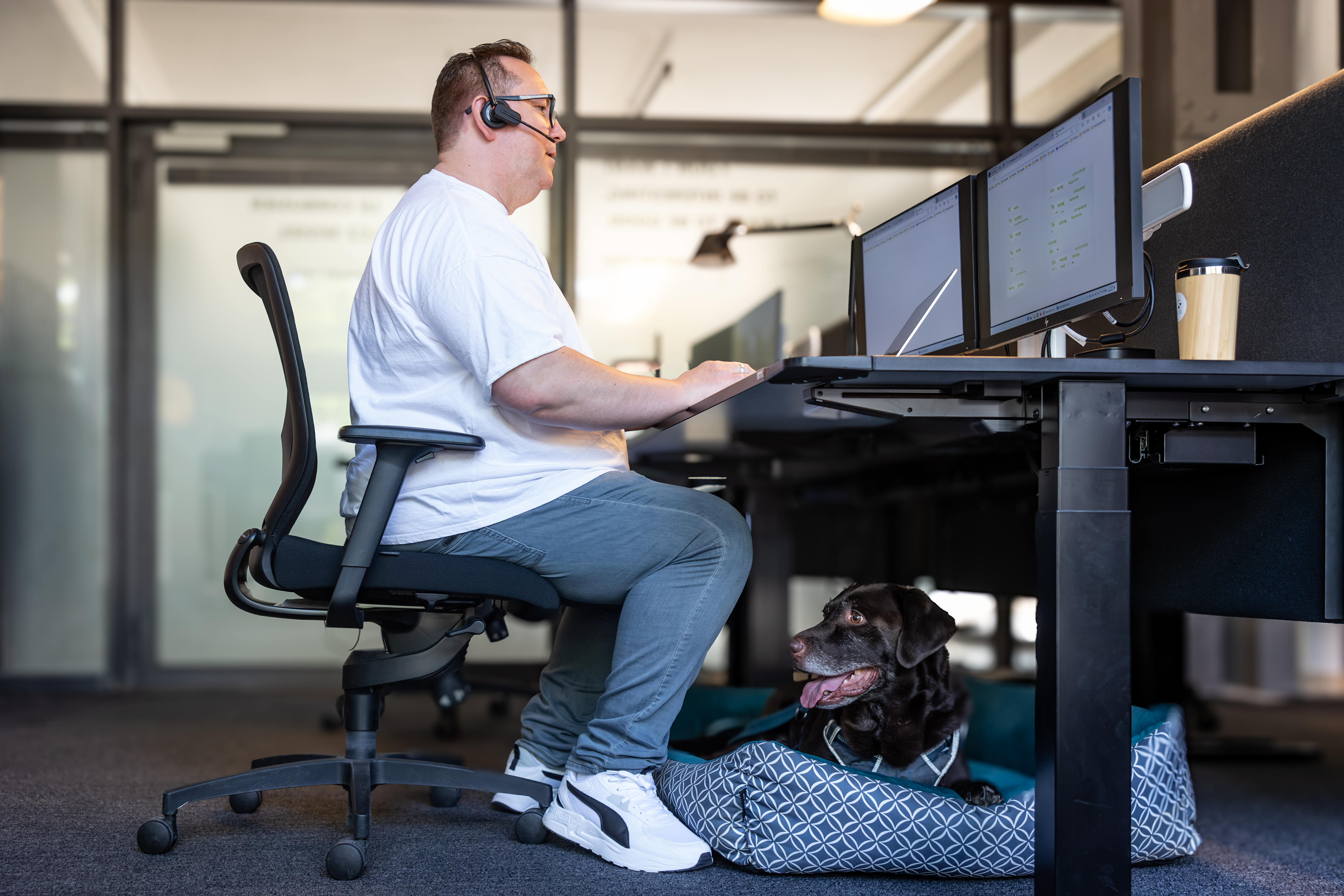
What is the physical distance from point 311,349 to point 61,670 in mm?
1643

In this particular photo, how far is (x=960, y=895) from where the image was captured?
1592 millimetres

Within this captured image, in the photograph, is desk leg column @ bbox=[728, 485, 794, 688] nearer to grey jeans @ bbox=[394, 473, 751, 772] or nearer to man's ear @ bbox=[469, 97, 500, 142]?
grey jeans @ bbox=[394, 473, 751, 772]

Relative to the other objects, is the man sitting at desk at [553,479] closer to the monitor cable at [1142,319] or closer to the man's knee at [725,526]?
the man's knee at [725,526]

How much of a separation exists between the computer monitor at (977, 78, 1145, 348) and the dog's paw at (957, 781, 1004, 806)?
753 mm

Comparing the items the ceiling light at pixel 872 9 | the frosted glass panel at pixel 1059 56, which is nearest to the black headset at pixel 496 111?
the ceiling light at pixel 872 9

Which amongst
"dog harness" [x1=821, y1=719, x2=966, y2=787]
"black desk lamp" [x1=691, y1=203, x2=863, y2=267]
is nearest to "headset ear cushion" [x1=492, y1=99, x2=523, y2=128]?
"dog harness" [x1=821, y1=719, x2=966, y2=787]

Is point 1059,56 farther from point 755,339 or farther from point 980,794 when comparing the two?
point 980,794

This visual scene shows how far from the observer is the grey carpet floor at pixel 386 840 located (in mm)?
1584

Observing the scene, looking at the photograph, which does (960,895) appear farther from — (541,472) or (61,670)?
(61,670)

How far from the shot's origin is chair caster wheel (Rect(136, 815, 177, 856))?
1705 mm

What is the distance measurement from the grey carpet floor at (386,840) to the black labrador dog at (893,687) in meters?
0.24

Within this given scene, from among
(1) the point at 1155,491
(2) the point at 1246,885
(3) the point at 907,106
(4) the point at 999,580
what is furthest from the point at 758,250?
(2) the point at 1246,885

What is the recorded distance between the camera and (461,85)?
1942 millimetres

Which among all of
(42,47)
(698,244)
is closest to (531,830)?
(698,244)
